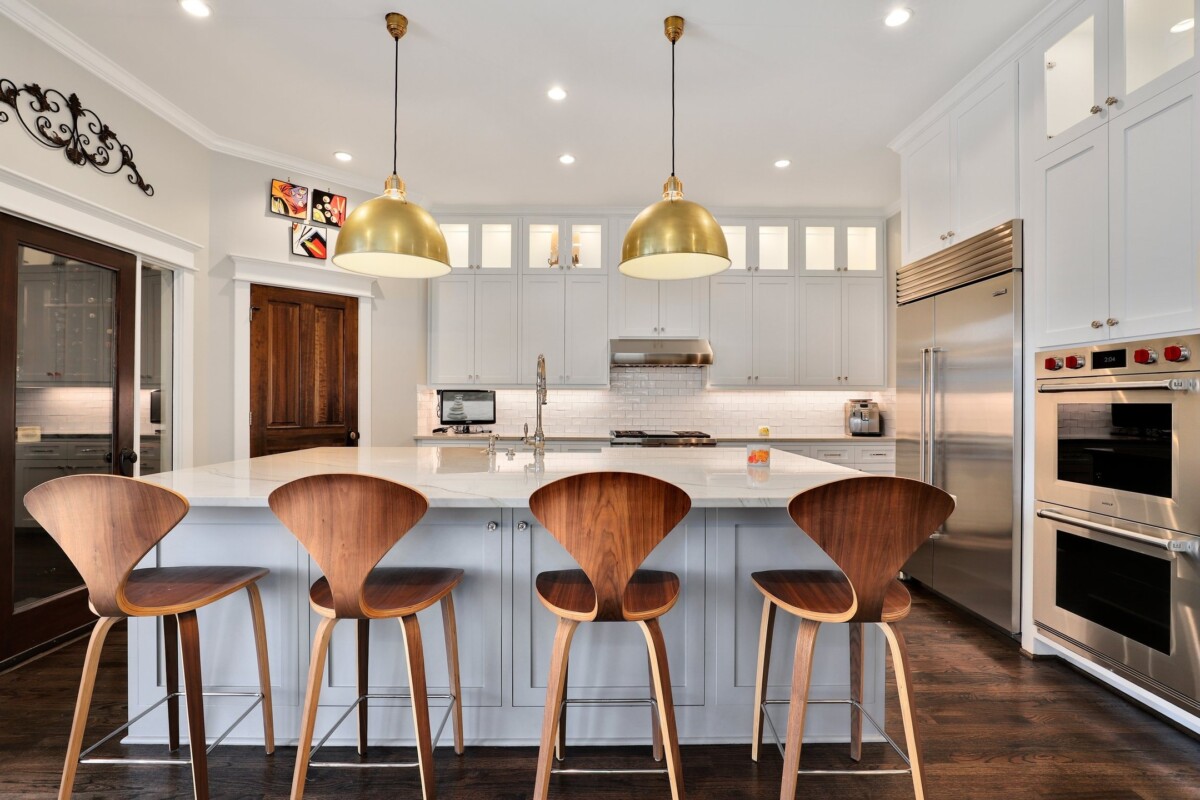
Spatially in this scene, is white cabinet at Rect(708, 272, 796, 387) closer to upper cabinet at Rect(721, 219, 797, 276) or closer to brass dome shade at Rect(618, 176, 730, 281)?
upper cabinet at Rect(721, 219, 797, 276)

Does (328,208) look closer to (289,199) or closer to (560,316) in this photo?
(289,199)

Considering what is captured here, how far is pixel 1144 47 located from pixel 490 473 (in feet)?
9.50

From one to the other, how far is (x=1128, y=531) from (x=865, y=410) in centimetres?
287

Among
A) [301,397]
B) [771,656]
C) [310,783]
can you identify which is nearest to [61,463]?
[301,397]

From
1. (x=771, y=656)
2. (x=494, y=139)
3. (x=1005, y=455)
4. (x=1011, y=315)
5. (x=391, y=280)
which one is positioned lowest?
(x=771, y=656)

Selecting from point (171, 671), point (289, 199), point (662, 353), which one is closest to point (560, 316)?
point (662, 353)

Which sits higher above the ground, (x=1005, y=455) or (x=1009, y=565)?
(x=1005, y=455)

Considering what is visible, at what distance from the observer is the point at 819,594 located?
159 centimetres

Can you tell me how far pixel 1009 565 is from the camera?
8.70ft

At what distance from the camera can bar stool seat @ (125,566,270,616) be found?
4.94ft

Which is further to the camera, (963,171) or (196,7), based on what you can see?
(963,171)

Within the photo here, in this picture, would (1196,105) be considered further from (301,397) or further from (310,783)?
(301,397)

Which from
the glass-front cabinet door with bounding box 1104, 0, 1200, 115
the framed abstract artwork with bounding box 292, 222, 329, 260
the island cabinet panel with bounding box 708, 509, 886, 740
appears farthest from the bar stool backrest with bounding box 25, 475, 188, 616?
the glass-front cabinet door with bounding box 1104, 0, 1200, 115

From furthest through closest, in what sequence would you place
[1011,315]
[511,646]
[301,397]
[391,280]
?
[391,280] < [301,397] < [1011,315] < [511,646]
